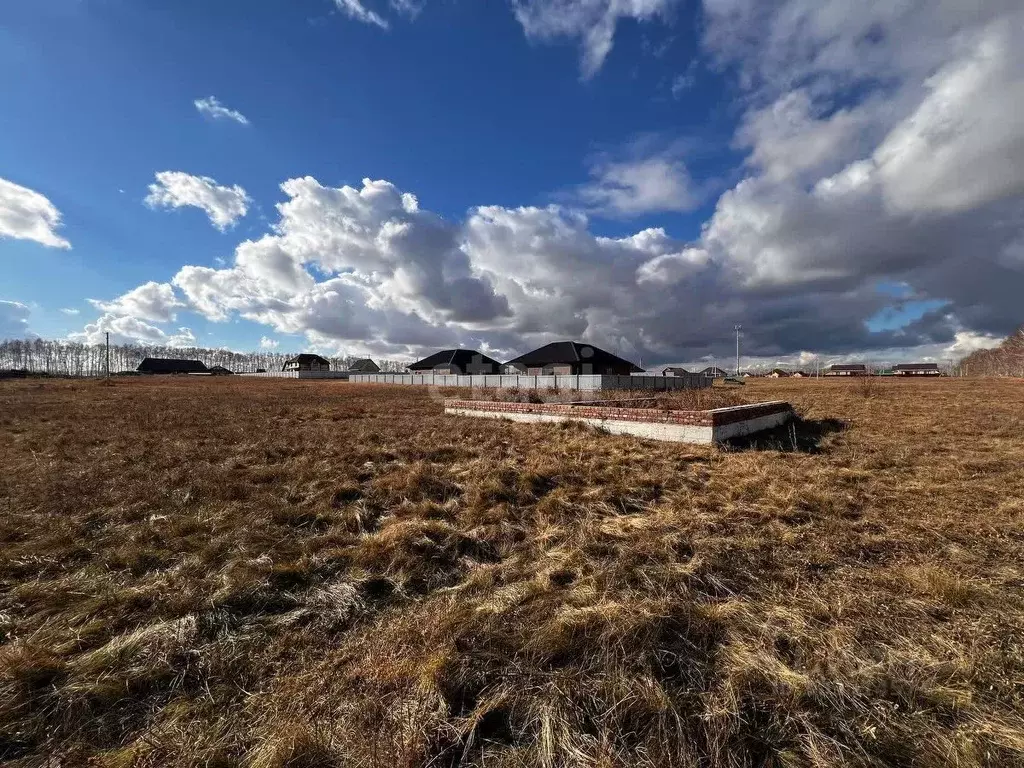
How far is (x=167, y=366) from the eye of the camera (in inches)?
3391

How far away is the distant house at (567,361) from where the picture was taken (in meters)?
38.0

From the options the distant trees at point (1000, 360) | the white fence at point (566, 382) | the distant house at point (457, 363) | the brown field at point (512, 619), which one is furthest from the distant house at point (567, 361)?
the distant trees at point (1000, 360)

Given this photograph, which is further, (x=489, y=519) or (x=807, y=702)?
(x=489, y=519)

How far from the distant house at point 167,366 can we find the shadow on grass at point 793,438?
105 metres

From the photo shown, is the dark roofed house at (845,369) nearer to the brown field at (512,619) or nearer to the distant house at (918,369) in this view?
the distant house at (918,369)

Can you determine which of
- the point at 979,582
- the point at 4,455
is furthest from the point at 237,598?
the point at 4,455

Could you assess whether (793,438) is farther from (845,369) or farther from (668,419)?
(845,369)

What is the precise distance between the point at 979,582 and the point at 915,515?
5.77ft

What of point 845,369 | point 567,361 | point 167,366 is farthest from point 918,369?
point 167,366

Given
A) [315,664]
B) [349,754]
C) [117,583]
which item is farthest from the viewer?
[117,583]

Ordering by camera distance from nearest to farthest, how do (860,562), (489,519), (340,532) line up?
1. (860,562)
2. (340,532)
3. (489,519)

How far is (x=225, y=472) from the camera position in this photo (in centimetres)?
636

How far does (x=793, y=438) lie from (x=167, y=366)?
10788 centimetres

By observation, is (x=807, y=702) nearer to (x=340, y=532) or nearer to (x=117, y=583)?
(x=340, y=532)
